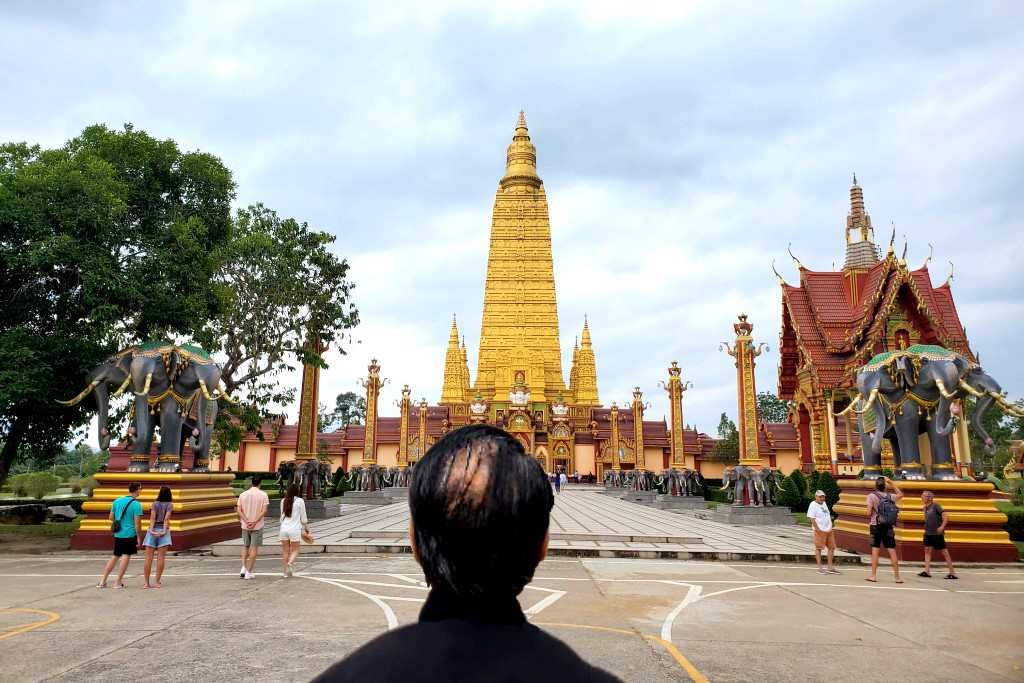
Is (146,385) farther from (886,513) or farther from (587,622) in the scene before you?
(886,513)

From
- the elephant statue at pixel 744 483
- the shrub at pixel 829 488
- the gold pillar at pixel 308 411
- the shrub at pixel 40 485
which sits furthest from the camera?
the shrub at pixel 40 485

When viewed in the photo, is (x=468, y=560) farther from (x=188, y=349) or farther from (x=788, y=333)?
(x=788, y=333)

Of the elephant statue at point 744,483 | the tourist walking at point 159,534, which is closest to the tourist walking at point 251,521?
the tourist walking at point 159,534

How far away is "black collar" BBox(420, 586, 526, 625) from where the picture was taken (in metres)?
1.20

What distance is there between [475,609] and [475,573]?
6 cm

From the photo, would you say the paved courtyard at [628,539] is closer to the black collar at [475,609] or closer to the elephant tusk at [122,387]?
the elephant tusk at [122,387]

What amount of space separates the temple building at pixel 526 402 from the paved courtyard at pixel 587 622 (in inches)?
1112

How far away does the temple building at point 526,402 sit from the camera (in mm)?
49062

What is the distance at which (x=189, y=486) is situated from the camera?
1267cm

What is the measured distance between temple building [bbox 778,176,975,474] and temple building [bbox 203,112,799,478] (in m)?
10.3

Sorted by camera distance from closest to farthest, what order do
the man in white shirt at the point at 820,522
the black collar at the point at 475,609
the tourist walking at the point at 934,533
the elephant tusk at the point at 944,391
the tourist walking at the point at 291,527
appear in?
the black collar at the point at 475,609, the tourist walking at the point at 291,527, the tourist walking at the point at 934,533, the man in white shirt at the point at 820,522, the elephant tusk at the point at 944,391

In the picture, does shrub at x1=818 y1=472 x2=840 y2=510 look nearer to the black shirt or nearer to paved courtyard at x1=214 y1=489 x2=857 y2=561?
paved courtyard at x1=214 y1=489 x2=857 y2=561

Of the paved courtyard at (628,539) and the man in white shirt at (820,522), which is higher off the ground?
the man in white shirt at (820,522)

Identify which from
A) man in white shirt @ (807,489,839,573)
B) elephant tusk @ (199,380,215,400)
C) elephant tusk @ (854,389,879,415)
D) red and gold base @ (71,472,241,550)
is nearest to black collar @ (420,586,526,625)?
man in white shirt @ (807,489,839,573)
